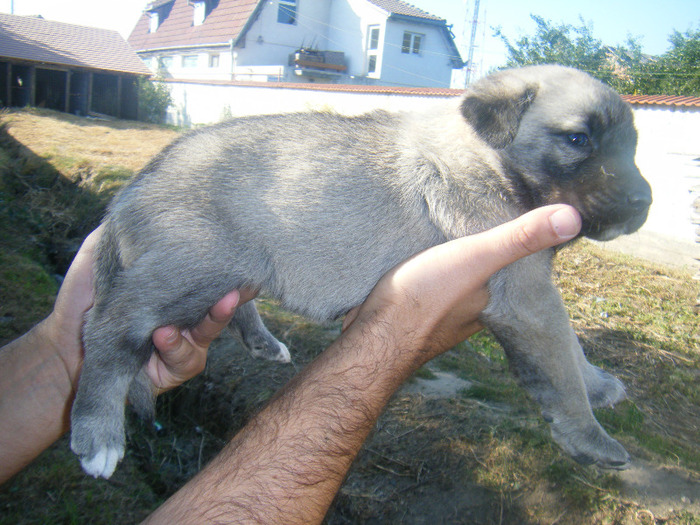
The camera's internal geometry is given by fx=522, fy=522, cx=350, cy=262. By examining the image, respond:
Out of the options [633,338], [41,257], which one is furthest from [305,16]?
[633,338]

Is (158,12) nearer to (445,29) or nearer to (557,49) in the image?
(445,29)

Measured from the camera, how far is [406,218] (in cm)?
295

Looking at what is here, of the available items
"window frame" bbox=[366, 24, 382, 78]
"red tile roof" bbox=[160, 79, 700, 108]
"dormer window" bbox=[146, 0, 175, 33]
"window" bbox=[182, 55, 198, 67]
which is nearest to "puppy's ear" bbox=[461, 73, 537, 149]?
"red tile roof" bbox=[160, 79, 700, 108]

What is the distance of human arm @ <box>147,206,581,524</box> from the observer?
6.71 feet

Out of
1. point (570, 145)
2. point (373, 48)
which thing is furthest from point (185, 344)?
point (373, 48)

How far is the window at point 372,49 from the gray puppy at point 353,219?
24.3m

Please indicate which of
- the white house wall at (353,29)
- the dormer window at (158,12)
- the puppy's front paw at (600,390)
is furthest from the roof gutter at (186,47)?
the puppy's front paw at (600,390)

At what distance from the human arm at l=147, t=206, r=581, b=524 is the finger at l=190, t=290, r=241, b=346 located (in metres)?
0.67

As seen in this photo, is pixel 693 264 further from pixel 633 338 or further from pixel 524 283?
pixel 524 283

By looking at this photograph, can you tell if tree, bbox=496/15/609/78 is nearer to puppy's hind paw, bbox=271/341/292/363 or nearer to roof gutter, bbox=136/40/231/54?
puppy's hind paw, bbox=271/341/292/363

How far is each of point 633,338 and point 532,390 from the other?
2705mm

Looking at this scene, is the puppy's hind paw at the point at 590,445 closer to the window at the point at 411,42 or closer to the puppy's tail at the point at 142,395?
the puppy's tail at the point at 142,395

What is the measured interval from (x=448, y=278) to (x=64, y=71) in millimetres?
23543

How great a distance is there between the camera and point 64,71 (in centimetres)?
2122
